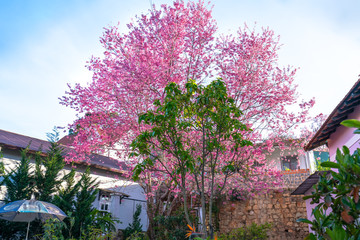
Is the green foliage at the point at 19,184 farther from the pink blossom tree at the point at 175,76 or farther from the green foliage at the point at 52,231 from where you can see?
the green foliage at the point at 52,231

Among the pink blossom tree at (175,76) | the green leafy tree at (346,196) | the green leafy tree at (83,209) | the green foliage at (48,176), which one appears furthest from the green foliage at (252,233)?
the green leafy tree at (346,196)

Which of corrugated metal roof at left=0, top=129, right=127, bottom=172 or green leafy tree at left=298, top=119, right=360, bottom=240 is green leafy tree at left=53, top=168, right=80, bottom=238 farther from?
green leafy tree at left=298, top=119, right=360, bottom=240

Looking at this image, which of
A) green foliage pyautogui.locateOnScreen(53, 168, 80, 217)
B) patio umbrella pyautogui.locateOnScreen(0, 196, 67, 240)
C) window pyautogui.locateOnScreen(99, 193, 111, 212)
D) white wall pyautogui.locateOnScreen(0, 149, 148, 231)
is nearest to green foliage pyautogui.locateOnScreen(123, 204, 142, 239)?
white wall pyautogui.locateOnScreen(0, 149, 148, 231)

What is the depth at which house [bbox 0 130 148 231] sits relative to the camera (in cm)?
1207

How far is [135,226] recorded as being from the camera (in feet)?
50.4

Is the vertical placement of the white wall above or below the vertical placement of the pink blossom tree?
below

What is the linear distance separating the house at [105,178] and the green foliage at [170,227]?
90.5 inches

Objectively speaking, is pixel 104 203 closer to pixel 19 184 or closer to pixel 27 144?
pixel 27 144

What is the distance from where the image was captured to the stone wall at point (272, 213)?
495 inches

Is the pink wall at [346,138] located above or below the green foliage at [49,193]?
above

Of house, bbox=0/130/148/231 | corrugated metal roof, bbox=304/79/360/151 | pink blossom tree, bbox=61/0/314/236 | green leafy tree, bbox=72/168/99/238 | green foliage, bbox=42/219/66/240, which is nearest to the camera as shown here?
green foliage, bbox=42/219/66/240

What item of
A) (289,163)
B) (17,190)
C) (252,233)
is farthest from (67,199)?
(289,163)

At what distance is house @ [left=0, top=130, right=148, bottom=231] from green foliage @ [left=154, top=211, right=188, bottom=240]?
230 cm

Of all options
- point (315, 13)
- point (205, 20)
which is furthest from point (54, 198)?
point (315, 13)
